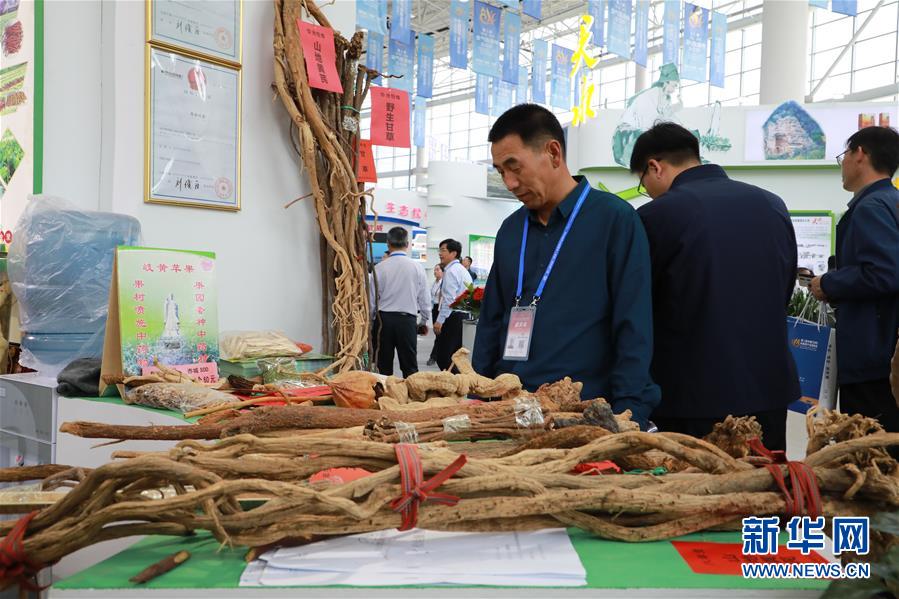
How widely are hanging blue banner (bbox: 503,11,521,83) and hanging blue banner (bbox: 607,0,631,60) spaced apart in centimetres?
133

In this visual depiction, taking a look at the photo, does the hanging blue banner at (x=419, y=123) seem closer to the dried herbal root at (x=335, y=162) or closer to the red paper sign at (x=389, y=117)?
the red paper sign at (x=389, y=117)

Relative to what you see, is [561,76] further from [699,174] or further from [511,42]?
[699,174]

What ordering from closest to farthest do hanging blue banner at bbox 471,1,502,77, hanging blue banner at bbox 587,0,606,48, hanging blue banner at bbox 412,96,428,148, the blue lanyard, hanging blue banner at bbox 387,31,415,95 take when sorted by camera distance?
the blue lanyard → hanging blue banner at bbox 587,0,606,48 → hanging blue banner at bbox 471,1,502,77 → hanging blue banner at bbox 387,31,415,95 → hanging blue banner at bbox 412,96,428,148

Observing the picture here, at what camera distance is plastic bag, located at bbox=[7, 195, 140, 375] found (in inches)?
90.9

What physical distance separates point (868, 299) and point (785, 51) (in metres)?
8.99

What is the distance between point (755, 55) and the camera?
54.4 ft

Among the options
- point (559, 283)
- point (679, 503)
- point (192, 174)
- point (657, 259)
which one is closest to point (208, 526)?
point (679, 503)

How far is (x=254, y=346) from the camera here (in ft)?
7.88

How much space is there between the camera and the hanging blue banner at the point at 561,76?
1149 cm

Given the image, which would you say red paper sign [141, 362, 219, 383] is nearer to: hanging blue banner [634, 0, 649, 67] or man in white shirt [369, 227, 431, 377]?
man in white shirt [369, 227, 431, 377]

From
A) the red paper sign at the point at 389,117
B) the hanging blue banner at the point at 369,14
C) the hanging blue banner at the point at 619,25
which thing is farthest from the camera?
the hanging blue banner at the point at 619,25

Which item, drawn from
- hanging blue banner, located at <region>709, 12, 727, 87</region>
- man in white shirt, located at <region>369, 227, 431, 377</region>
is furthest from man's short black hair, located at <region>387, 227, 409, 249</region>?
hanging blue banner, located at <region>709, 12, 727, 87</region>

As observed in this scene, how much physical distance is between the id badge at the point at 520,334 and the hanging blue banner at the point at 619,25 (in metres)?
7.42

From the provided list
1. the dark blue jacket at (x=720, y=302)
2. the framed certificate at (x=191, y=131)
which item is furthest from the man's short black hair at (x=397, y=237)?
the dark blue jacket at (x=720, y=302)
